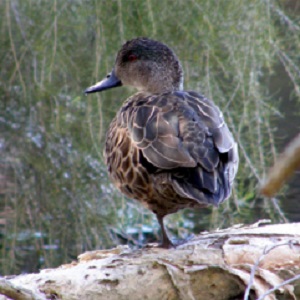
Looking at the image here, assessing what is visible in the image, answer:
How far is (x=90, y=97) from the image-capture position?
2051 millimetres

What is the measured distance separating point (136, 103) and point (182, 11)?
50 centimetres

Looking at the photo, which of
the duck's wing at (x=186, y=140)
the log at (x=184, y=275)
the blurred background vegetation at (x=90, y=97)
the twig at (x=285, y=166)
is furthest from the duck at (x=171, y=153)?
the twig at (x=285, y=166)

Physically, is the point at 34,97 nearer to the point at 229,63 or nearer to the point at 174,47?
the point at 174,47

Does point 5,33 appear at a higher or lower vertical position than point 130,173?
higher

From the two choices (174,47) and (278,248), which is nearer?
(278,248)

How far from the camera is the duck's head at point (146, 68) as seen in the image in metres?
1.84

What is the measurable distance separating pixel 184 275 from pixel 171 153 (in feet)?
0.87

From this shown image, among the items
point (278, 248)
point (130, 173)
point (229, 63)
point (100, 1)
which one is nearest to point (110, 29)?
point (100, 1)

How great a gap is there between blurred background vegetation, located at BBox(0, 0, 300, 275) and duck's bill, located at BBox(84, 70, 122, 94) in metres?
0.05

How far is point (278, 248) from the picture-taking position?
133 cm

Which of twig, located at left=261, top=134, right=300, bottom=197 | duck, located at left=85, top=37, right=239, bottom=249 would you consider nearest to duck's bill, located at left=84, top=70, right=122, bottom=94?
duck, located at left=85, top=37, right=239, bottom=249

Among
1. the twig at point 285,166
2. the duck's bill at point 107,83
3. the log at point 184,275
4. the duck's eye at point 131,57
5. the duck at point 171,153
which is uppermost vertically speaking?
the duck's eye at point 131,57

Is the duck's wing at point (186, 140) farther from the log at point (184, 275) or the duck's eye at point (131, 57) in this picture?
the duck's eye at point (131, 57)

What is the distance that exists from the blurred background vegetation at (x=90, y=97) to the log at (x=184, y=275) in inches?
24.9
